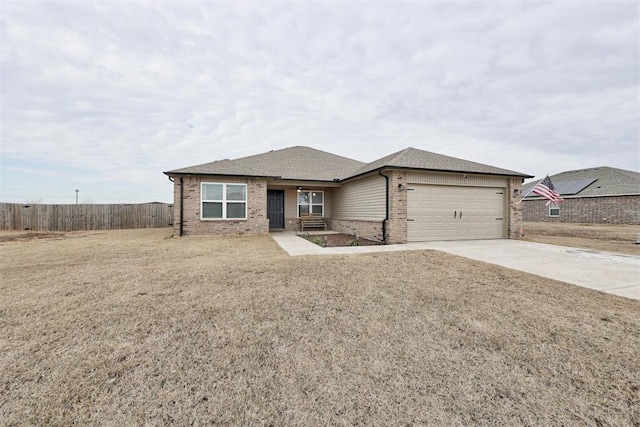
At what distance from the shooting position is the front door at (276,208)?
15.2 meters

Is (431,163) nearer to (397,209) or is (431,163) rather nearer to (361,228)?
(397,209)

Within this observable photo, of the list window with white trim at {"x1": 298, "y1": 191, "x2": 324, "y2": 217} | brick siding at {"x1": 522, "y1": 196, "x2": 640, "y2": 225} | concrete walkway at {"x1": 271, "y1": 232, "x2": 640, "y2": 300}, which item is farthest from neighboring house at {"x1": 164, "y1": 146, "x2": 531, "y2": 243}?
brick siding at {"x1": 522, "y1": 196, "x2": 640, "y2": 225}

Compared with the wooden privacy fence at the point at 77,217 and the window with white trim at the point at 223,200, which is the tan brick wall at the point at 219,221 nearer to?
the window with white trim at the point at 223,200

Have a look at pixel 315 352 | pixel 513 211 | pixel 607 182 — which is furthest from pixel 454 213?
pixel 607 182

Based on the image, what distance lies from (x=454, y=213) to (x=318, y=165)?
858cm

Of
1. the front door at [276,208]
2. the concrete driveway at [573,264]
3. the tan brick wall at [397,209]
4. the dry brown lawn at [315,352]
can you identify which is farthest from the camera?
the front door at [276,208]

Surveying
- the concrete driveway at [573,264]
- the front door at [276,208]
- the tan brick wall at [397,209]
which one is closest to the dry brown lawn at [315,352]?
the concrete driveway at [573,264]

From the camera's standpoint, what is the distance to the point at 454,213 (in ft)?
35.0

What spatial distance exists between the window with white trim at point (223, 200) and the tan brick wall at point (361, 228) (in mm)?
4999

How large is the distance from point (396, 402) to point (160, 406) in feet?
5.23

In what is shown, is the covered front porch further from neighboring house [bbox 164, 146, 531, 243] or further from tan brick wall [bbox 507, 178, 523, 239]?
tan brick wall [bbox 507, 178, 523, 239]

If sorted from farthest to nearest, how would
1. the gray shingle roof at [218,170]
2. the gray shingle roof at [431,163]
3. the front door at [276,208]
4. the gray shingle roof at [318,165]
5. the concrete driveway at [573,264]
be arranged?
the front door at [276,208] < the gray shingle roof at [218,170] < the gray shingle roof at [318,165] < the gray shingle roof at [431,163] < the concrete driveway at [573,264]

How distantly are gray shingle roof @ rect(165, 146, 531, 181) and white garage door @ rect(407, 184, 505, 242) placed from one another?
877mm

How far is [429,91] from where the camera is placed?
13.8 m
